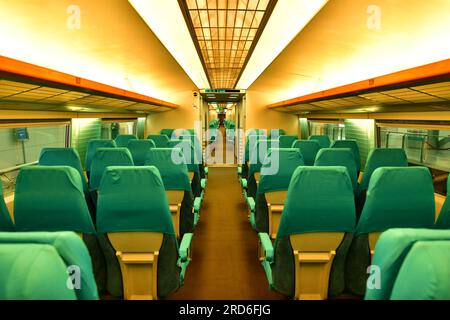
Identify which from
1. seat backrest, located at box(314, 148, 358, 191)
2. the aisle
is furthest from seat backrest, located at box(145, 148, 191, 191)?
seat backrest, located at box(314, 148, 358, 191)

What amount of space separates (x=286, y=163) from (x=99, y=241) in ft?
7.13

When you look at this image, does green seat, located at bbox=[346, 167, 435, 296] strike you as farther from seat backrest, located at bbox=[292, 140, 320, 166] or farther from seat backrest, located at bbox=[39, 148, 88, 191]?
seat backrest, located at bbox=[292, 140, 320, 166]

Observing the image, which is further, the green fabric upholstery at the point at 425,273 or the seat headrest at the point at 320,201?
the seat headrest at the point at 320,201

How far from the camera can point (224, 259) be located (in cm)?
411

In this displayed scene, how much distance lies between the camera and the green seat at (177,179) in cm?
357

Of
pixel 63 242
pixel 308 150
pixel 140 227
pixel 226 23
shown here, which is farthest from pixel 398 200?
pixel 226 23

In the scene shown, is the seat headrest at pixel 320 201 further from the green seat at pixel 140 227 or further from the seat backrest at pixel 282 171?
the seat backrest at pixel 282 171

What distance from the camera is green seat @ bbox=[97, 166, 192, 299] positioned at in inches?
83.4

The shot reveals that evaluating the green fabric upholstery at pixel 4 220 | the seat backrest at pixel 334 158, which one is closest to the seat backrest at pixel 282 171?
the seat backrest at pixel 334 158

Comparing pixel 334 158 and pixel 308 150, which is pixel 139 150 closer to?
pixel 308 150

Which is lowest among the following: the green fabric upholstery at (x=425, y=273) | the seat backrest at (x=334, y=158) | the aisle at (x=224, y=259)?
the aisle at (x=224, y=259)

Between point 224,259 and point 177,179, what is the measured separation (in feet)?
4.42

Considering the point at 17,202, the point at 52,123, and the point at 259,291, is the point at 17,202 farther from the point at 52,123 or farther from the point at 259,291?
the point at 52,123

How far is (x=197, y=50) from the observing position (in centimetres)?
644
